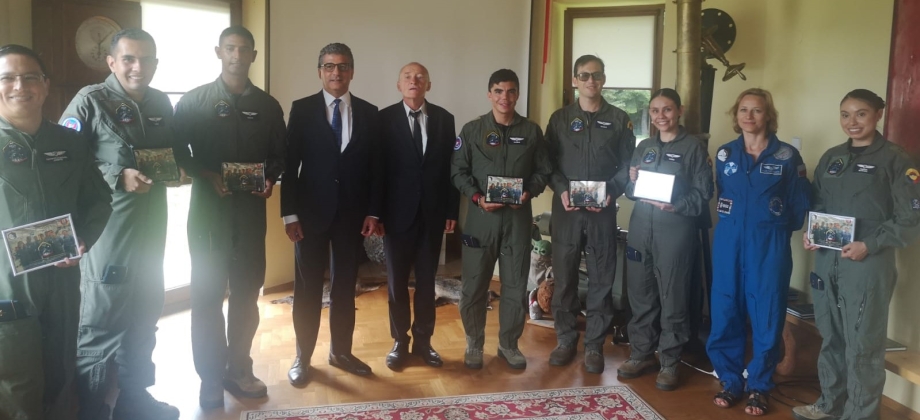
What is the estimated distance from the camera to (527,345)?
13.2 ft

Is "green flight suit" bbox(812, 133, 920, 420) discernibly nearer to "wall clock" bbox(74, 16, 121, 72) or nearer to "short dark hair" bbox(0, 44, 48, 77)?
"short dark hair" bbox(0, 44, 48, 77)

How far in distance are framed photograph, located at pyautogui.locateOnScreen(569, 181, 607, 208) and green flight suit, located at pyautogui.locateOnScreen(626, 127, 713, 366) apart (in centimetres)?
17

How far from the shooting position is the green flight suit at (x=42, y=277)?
216 cm

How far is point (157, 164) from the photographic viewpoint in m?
2.60

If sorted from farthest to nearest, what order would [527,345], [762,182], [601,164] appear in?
1. [527,345]
2. [601,164]
3. [762,182]

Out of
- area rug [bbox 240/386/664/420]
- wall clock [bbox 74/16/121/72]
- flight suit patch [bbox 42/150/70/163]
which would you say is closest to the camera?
flight suit patch [bbox 42/150/70/163]

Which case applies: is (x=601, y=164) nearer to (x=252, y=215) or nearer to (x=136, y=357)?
(x=252, y=215)

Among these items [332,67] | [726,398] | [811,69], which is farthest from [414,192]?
[811,69]

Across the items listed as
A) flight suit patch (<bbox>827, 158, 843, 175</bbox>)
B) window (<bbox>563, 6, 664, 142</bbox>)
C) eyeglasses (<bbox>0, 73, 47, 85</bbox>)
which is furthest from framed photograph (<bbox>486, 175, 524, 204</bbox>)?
window (<bbox>563, 6, 664, 142</bbox>)

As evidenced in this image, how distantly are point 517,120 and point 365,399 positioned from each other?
163 cm

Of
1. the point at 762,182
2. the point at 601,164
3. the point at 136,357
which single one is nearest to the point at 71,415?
the point at 136,357

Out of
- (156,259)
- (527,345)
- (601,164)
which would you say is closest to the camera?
(156,259)

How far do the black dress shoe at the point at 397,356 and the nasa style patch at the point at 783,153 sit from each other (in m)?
2.15

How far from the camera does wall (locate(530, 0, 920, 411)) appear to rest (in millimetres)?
3207
